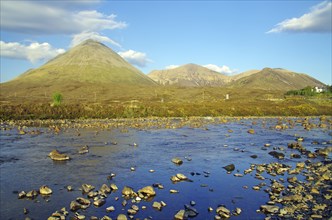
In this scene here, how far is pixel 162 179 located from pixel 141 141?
15.6 m

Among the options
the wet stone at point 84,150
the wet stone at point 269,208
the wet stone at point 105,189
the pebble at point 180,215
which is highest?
the wet stone at point 84,150

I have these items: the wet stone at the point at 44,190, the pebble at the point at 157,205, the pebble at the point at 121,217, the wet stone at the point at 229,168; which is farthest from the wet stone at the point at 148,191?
the wet stone at the point at 229,168

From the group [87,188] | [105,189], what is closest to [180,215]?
[105,189]

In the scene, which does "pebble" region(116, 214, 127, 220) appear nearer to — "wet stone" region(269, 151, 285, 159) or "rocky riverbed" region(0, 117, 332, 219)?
"rocky riverbed" region(0, 117, 332, 219)

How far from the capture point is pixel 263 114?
76.3 meters

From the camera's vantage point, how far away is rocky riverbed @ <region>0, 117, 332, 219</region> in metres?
15.3

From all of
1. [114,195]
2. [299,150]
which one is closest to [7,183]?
[114,195]

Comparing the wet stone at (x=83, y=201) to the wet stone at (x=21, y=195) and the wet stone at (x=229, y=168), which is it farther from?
the wet stone at (x=229, y=168)

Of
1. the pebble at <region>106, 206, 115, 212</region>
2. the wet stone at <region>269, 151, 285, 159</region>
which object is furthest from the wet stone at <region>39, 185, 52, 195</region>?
the wet stone at <region>269, 151, 285, 159</region>

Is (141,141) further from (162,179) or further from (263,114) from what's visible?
(263,114)

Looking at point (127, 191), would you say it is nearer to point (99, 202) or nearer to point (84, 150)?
point (99, 202)

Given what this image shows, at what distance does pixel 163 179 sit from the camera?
68.1ft

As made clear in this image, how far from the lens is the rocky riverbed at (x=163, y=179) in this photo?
15.3 metres

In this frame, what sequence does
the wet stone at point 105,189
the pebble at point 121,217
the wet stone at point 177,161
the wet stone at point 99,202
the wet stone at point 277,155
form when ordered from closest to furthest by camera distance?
1. the pebble at point 121,217
2. the wet stone at point 99,202
3. the wet stone at point 105,189
4. the wet stone at point 177,161
5. the wet stone at point 277,155
